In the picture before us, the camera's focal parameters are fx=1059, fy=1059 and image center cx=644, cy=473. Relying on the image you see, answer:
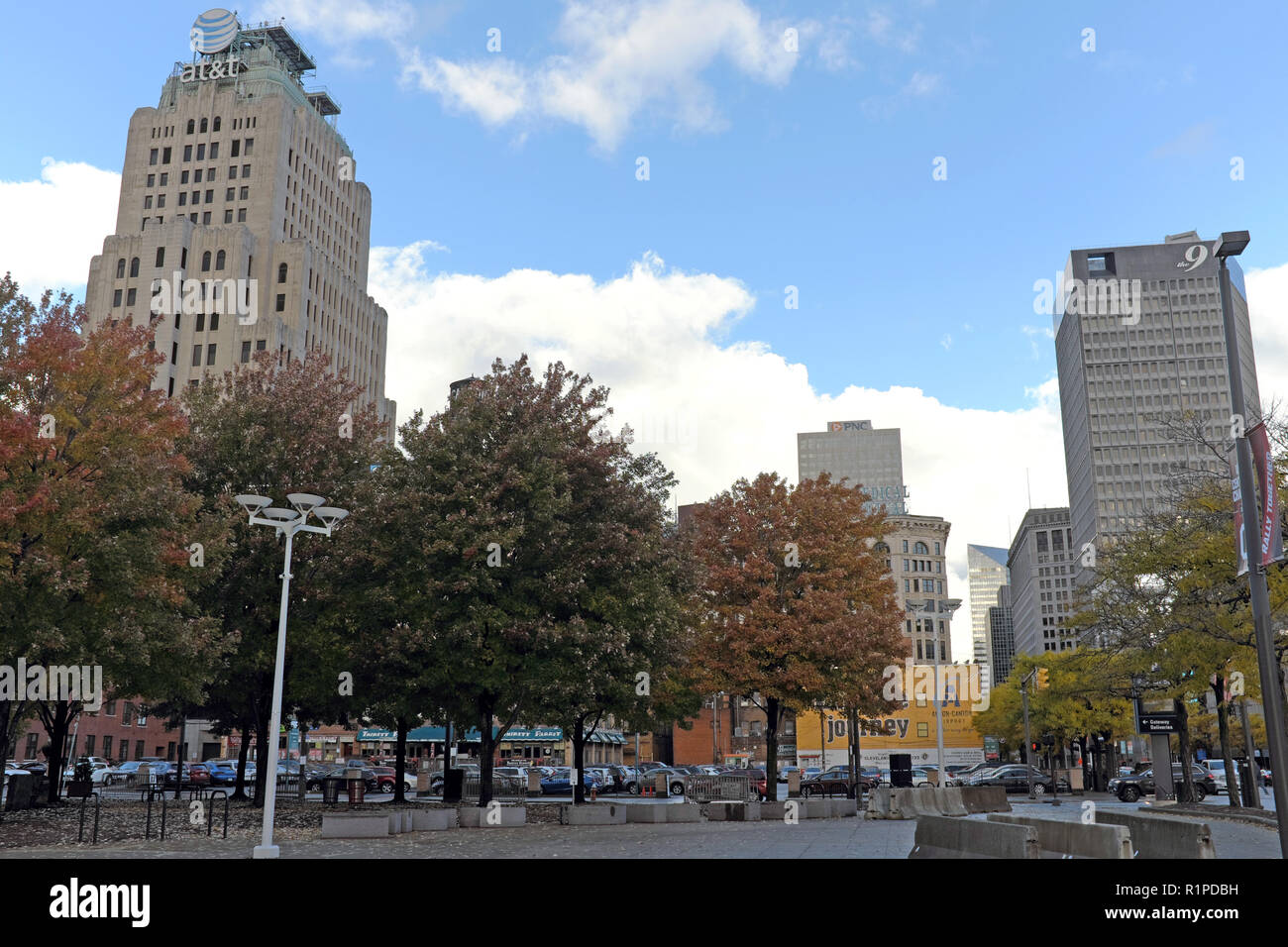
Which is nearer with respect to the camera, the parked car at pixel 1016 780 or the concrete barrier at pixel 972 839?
the concrete barrier at pixel 972 839

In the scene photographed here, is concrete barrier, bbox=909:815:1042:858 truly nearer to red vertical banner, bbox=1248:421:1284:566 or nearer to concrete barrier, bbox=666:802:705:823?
red vertical banner, bbox=1248:421:1284:566

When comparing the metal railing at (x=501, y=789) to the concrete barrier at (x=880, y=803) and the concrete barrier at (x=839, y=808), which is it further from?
the concrete barrier at (x=880, y=803)

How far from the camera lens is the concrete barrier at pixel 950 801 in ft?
99.0

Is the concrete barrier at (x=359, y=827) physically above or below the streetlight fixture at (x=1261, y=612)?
below

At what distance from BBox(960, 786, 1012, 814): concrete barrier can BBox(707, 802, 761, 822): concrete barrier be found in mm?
6326

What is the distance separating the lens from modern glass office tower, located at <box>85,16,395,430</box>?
107 m

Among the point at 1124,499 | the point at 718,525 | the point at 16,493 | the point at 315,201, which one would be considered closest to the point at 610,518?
the point at 718,525

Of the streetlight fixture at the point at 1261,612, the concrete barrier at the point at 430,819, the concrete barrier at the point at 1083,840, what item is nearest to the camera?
the concrete barrier at the point at 1083,840

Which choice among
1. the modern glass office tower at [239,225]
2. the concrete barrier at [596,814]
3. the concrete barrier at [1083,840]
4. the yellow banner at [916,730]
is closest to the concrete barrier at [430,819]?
the concrete barrier at [596,814]

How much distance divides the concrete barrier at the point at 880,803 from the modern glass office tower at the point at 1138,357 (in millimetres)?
159800

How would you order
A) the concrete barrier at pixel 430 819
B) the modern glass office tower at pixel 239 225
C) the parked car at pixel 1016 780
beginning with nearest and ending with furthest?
the concrete barrier at pixel 430 819 → the parked car at pixel 1016 780 → the modern glass office tower at pixel 239 225

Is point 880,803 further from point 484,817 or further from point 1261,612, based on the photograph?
point 1261,612

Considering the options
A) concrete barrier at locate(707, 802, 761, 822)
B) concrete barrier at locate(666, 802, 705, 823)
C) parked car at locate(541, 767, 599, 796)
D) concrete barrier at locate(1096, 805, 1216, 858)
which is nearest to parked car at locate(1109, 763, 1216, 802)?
concrete barrier at locate(707, 802, 761, 822)
